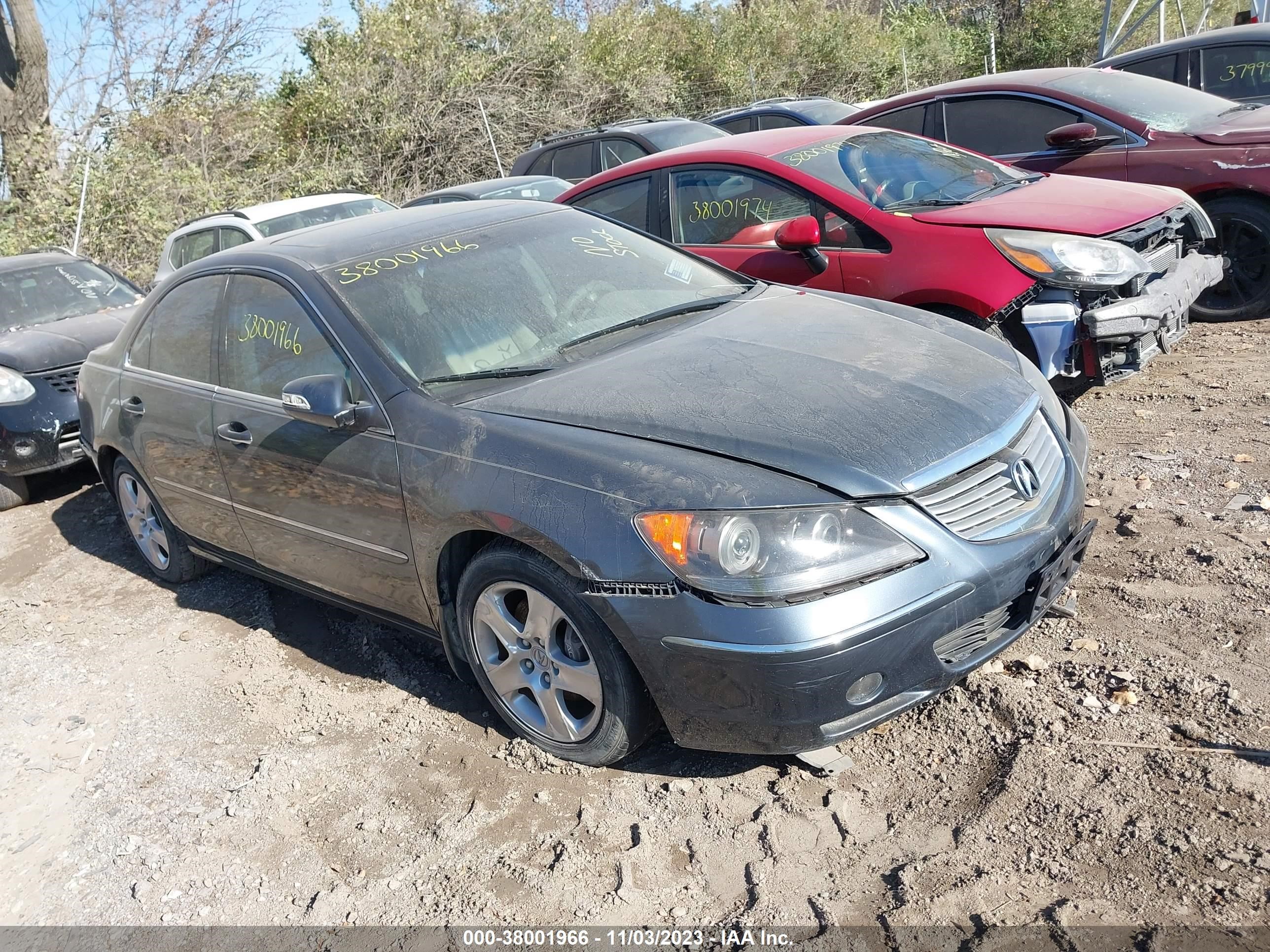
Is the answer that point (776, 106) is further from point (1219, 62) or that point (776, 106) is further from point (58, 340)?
point (58, 340)

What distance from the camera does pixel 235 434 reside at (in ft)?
13.9

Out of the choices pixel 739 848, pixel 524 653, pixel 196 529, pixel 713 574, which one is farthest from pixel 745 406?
pixel 196 529

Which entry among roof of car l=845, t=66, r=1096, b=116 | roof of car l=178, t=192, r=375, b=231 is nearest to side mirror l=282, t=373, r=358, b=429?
roof of car l=845, t=66, r=1096, b=116

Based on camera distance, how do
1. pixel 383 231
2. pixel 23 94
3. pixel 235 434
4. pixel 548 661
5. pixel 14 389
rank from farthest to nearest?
pixel 23 94, pixel 14 389, pixel 383 231, pixel 235 434, pixel 548 661

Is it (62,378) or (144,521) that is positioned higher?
(62,378)

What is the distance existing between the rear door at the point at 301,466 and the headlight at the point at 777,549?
1.14 meters

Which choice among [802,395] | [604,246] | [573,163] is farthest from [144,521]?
[573,163]

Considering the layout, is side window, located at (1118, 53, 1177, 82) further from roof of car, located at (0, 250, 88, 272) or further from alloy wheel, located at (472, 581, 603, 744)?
roof of car, located at (0, 250, 88, 272)

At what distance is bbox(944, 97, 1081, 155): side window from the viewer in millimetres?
7387

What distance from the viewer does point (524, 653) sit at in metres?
3.37

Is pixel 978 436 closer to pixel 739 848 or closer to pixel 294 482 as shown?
pixel 739 848

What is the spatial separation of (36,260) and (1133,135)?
27.8 feet

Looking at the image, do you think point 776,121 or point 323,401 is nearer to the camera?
point 323,401

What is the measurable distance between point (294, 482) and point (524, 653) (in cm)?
122
